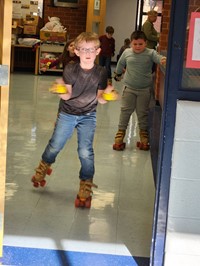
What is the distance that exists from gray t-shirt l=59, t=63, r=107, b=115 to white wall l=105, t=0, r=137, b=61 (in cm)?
1516

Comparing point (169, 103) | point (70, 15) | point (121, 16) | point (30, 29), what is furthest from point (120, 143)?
point (121, 16)

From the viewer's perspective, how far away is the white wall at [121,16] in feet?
62.0

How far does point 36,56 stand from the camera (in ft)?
45.1

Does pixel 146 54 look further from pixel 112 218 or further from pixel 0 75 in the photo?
pixel 0 75

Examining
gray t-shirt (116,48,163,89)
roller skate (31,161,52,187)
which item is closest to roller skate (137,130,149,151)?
gray t-shirt (116,48,163,89)

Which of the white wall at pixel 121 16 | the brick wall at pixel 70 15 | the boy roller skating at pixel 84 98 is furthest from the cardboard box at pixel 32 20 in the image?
the boy roller skating at pixel 84 98

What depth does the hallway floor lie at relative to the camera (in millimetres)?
3485

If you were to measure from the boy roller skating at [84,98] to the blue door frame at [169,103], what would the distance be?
1.16m

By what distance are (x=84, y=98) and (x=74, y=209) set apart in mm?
872

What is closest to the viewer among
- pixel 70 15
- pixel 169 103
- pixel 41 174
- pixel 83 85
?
pixel 169 103

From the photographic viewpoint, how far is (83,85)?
13.8 ft

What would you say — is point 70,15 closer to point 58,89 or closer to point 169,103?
point 58,89

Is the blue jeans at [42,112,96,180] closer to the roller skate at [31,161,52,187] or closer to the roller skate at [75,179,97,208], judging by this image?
the roller skate at [75,179,97,208]

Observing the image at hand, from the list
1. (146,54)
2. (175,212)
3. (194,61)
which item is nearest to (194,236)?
(175,212)
